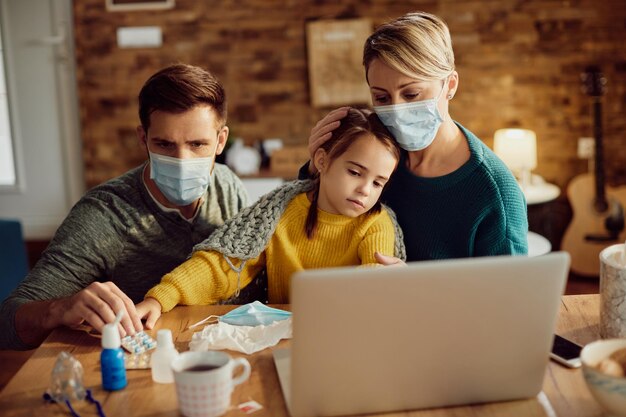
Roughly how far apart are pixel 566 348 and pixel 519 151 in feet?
9.54

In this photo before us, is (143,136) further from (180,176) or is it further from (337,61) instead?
(337,61)

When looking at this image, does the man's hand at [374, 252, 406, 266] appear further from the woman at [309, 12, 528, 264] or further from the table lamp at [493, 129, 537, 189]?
the table lamp at [493, 129, 537, 189]

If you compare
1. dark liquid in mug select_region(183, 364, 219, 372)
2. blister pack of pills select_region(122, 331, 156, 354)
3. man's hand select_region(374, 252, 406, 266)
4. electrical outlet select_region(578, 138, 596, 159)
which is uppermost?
man's hand select_region(374, 252, 406, 266)

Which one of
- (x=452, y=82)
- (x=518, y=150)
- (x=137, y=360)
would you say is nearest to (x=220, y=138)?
(x=452, y=82)

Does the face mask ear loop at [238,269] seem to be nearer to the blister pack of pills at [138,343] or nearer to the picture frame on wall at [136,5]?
the blister pack of pills at [138,343]

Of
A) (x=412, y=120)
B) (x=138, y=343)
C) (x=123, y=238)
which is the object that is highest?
(x=412, y=120)

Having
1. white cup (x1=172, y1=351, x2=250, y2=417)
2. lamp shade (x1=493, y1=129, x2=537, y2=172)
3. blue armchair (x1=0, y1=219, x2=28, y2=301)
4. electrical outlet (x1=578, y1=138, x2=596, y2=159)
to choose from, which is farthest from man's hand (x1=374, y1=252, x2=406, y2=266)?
electrical outlet (x1=578, y1=138, x2=596, y2=159)

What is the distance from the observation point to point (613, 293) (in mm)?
1331

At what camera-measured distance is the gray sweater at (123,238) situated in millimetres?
1721

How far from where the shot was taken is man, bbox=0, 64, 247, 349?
171cm

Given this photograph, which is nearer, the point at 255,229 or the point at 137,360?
the point at 137,360

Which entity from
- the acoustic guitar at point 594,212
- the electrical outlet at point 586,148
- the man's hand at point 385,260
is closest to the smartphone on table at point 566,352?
the man's hand at point 385,260

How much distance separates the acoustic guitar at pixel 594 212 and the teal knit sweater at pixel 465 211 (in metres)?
2.70

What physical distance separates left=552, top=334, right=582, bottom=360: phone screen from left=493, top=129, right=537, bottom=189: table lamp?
2844 mm
